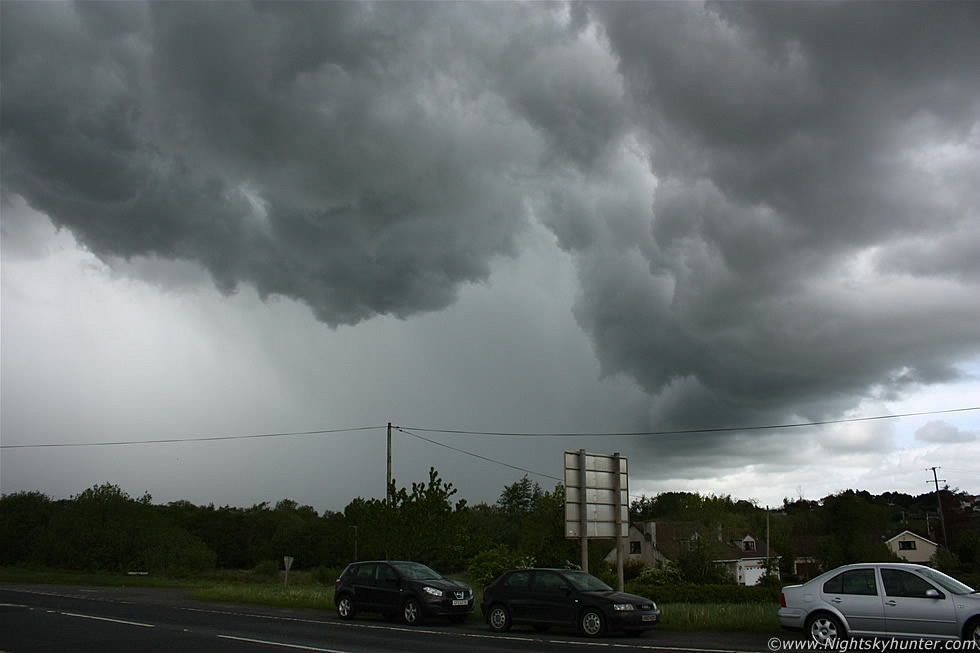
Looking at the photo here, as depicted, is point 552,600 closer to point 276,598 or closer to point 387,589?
point 387,589

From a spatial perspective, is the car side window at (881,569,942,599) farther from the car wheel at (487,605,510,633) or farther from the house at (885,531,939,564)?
the house at (885,531,939,564)

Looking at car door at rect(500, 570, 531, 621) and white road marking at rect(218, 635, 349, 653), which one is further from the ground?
car door at rect(500, 570, 531, 621)

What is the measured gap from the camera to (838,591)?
566 inches

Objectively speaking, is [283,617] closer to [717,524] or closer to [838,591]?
[838,591]

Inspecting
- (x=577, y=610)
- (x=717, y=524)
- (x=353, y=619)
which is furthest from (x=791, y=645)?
(x=717, y=524)

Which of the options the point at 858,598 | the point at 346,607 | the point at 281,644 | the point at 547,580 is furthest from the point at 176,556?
the point at 858,598

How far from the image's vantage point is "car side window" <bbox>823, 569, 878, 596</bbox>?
46.3 feet

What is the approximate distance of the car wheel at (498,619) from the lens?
1914 centimetres

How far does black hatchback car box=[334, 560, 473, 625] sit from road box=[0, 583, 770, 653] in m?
0.45

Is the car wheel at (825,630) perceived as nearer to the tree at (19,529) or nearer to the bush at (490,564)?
the bush at (490,564)

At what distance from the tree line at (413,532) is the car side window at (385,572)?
10208 millimetres

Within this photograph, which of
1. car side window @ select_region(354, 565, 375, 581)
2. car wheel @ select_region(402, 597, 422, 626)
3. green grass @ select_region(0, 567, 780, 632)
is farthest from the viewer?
car side window @ select_region(354, 565, 375, 581)

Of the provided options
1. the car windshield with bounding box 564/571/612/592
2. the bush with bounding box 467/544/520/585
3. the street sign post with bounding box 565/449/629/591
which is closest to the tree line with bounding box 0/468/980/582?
the bush with bounding box 467/544/520/585

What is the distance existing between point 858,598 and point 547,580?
7648mm
